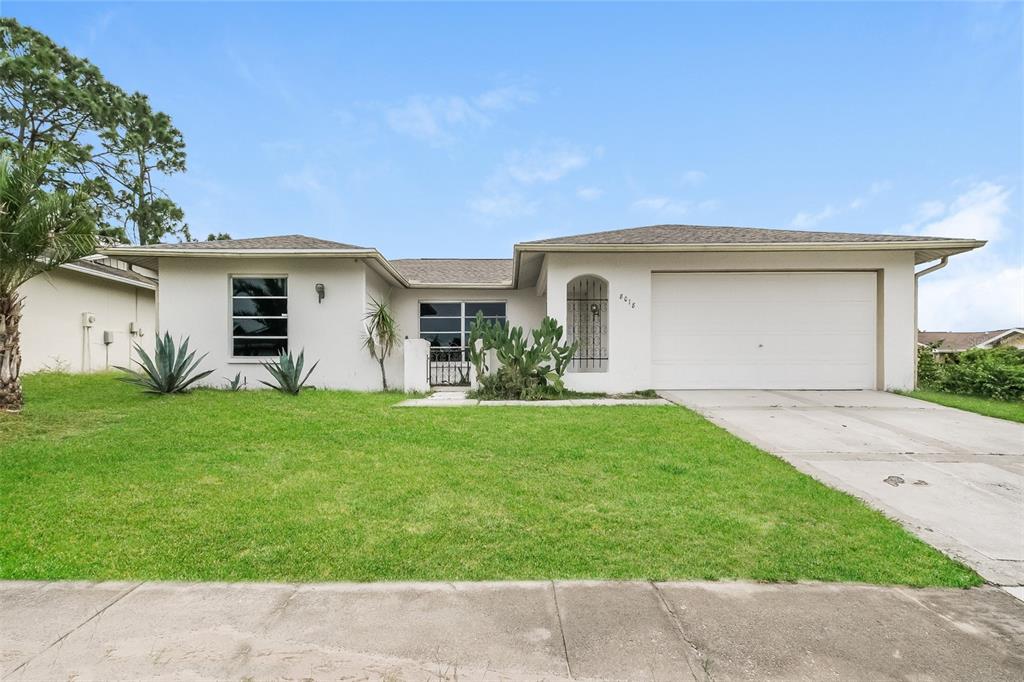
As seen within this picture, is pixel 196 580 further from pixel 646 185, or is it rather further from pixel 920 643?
pixel 646 185

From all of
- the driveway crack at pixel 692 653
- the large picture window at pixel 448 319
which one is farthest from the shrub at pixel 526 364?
the driveway crack at pixel 692 653

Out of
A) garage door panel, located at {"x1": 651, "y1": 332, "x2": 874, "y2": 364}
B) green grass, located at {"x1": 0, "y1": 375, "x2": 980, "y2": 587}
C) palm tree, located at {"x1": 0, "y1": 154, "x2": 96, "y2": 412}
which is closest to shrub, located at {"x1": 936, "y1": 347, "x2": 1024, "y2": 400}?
garage door panel, located at {"x1": 651, "y1": 332, "x2": 874, "y2": 364}

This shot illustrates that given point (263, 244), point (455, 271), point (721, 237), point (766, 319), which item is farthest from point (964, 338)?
point (263, 244)

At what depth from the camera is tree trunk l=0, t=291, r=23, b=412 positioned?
629cm

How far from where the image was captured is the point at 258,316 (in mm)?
10164

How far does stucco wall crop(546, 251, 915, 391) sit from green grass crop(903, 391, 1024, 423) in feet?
2.13

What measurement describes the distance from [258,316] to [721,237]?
434 inches

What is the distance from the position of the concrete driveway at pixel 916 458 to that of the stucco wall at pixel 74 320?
1528 centimetres

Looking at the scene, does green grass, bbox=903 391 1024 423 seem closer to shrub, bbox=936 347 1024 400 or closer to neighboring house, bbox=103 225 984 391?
shrub, bbox=936 347 1024 400

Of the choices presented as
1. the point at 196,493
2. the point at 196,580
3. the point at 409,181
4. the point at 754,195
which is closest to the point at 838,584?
the point at 196,580

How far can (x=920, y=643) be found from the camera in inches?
77.9

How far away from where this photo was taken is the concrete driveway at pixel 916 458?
3057 millimetres

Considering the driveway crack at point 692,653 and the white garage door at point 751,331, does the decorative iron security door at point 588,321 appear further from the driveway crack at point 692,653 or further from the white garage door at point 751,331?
the driveway crack at point 692,653

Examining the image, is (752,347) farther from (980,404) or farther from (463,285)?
(463,285)
